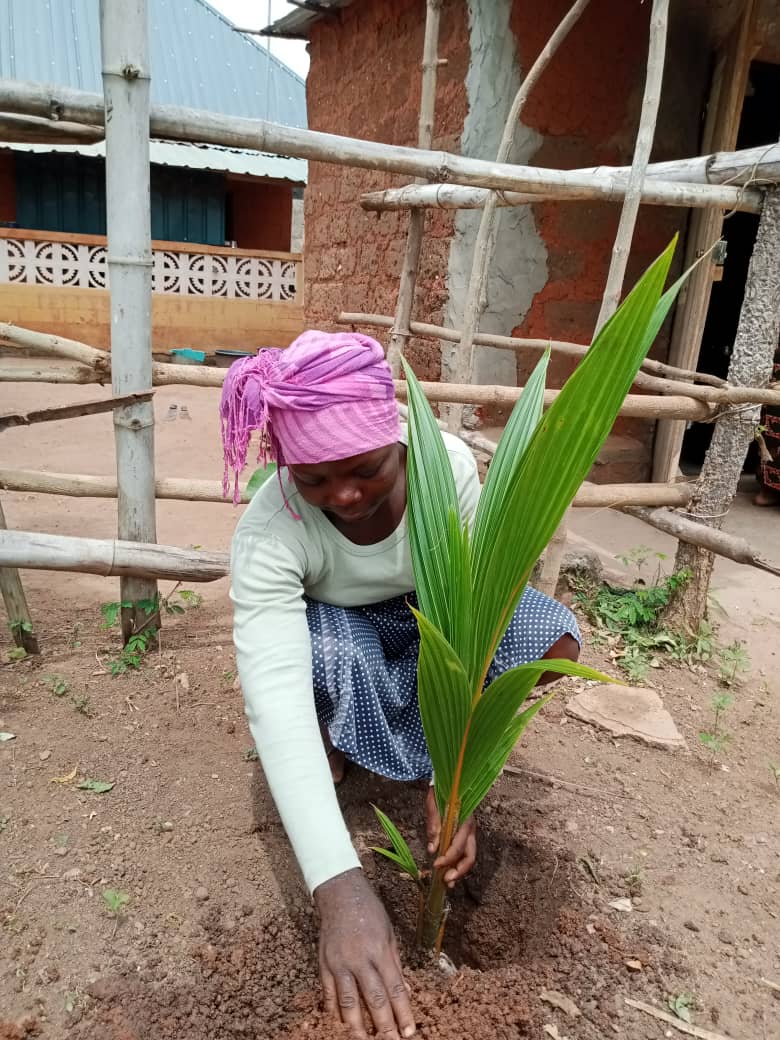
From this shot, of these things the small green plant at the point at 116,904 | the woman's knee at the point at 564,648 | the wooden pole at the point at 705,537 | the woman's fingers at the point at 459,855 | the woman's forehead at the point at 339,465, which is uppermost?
the woman's forehead at the point at 339,465

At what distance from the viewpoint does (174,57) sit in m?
12.6

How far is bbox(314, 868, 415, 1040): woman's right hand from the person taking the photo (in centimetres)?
113

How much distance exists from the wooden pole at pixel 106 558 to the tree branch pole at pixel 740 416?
1662 mm

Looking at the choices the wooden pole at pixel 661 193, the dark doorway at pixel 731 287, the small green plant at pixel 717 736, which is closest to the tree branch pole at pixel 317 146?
the wooden pole at pixel 661 193

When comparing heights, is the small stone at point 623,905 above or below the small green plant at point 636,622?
below

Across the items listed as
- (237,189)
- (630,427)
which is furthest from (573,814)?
(237,189)

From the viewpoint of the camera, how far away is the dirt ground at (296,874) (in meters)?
1.38

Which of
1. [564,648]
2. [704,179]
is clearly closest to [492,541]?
[564,648]

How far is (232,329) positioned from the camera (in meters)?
9.95

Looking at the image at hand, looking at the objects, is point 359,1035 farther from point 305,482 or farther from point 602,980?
point 305,482

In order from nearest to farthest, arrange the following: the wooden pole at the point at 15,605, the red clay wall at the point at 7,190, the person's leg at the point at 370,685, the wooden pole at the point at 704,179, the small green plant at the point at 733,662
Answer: the person's leg at the point at 370,685 < the wooden pole at the point at 15,605 < the wooden pole at the point at 704,179 < the small green plant at the point at 733,662 < the red clay wall at the point at 7,190

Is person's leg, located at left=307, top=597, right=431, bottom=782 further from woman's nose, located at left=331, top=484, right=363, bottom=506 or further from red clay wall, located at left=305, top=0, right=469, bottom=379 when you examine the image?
red clay wall, located at left=305, top=0, right=469, bottom=379

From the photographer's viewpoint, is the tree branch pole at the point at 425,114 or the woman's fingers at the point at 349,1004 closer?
the woman's fingers at the point at 349,1004

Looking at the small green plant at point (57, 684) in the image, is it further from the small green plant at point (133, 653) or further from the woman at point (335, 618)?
the woman at point (335, 618)
